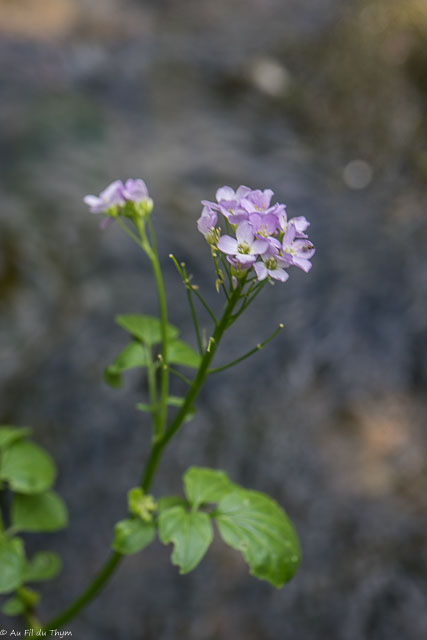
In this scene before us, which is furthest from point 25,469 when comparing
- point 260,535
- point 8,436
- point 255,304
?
point 255,304

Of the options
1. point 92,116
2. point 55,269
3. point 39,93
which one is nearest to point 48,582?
point 55,269

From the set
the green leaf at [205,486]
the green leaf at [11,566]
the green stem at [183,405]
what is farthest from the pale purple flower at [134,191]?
the green leaf at [11,566]

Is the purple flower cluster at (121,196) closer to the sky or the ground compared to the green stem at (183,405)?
closer to the sky

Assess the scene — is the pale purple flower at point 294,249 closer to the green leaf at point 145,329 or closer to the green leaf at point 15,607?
the green leaf at point 145,329

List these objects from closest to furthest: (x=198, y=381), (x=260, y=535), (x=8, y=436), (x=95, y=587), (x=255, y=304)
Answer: (x=198, y=381) → (x=260, y=535) → (x=95, y=587) → (x=8, y=436) → (x=255, y=304)

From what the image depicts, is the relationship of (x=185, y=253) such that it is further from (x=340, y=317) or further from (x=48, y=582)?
(x=48, y=582)

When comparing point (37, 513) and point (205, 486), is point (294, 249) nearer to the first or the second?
point (205, 486)
